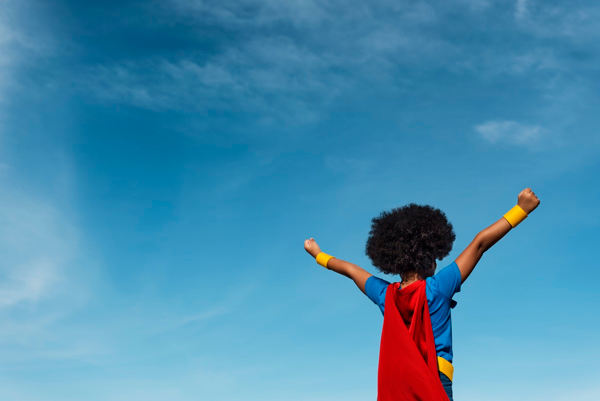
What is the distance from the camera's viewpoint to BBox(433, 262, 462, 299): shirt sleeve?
446cm

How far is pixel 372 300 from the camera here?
495 centimetres

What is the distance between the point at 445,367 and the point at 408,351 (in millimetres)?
367

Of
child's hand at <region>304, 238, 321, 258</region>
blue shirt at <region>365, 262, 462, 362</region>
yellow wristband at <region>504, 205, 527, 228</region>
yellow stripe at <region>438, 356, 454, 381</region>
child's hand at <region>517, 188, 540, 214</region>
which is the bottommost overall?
yellow stripe at <region>438, 356, 454, 381</region>

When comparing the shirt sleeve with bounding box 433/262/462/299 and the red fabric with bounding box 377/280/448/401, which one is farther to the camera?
the shirt sleeve with bounding box 433/262/462/299

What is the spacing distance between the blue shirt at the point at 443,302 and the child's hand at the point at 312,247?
1701mm

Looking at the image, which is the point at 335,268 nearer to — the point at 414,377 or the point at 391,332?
the point at 391,332

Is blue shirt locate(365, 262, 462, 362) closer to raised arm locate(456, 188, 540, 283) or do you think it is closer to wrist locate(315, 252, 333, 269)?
raised arm locate(456, 188, 540, 283)

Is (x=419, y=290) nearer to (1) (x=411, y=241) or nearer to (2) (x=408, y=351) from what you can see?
(2) (x=408, y=351)

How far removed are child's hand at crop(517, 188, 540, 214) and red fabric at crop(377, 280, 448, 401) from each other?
1122 mm

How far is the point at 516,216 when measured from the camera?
178 inches

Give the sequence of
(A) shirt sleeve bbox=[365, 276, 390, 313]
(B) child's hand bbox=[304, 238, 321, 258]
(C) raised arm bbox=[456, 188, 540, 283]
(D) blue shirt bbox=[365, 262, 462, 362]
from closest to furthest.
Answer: (D) blue shirt bbox=[365, 262, 462, 362] < (C) raised arm bbox=[456, 188, 540, 283] < (A) shirt sleeve bbox=[365, 276, 390, 313] < (B) child's hand bbox=[304, 238, 321, 258]

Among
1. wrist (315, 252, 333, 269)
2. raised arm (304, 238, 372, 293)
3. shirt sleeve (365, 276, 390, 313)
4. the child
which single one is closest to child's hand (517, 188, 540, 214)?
the child

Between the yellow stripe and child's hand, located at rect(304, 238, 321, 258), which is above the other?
child's hand, located at rect(304, 238, 321, 258)

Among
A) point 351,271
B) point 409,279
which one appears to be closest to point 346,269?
point 351,271
